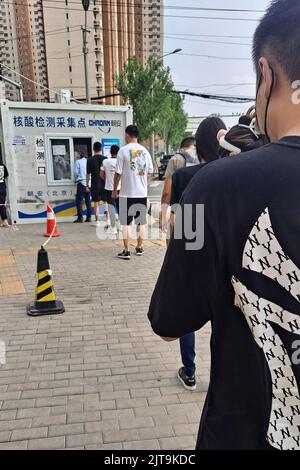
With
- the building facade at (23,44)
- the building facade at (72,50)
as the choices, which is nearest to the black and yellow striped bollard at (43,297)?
the building facade at (23,44)

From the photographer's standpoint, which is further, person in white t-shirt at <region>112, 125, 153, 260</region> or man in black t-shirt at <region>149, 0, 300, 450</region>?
person in white t-shirt at <region>112, 125, 153, 260</region>

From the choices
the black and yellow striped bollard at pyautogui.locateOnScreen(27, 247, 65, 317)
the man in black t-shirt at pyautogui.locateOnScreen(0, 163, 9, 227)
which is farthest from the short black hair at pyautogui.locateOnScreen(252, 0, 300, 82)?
the man in black t-shirt at pyautogui.locateOnScreen(0, 163, 9, 227)

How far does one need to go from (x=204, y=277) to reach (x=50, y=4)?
238 feet

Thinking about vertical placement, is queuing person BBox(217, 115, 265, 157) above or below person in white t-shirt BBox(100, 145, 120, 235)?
above

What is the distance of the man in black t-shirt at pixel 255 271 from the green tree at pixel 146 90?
1317 inches

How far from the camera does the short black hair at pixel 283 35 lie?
867mm

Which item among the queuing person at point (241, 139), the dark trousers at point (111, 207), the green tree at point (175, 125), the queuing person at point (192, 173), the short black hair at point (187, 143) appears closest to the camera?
the queuing person at point (241, 139)

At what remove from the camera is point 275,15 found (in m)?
0.90

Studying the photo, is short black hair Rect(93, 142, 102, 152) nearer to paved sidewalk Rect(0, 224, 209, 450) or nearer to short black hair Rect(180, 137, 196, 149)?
paved sidewalk Rect(0, 224, 209, 450)

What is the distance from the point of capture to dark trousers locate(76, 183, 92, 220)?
9.61 meters

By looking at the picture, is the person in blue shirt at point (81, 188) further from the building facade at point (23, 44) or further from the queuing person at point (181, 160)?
the building facade at point (23, 44)

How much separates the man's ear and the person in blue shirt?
29.0 ft
